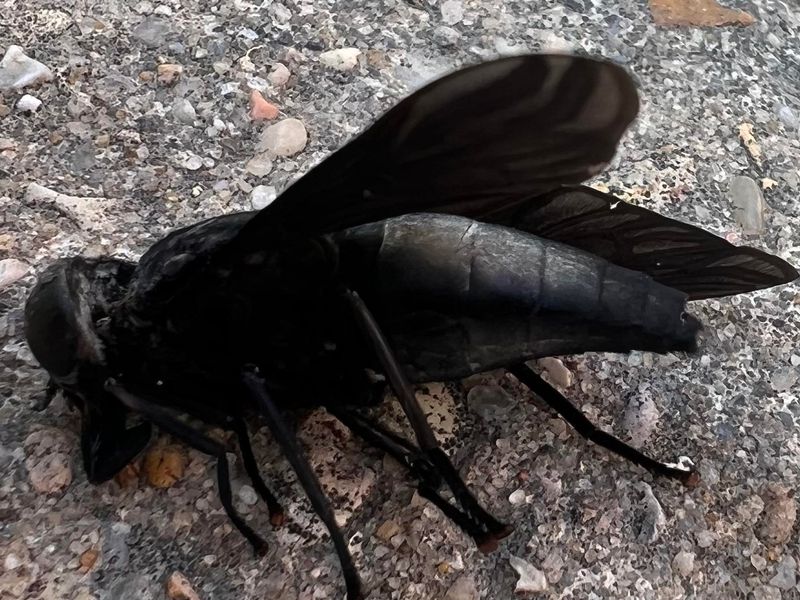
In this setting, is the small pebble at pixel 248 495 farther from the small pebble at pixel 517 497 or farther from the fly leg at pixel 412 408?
the small pebble at pixel 517 497

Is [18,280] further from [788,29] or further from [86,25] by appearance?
[788,29]

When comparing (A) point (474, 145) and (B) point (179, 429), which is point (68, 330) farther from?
(A) point (474, 145)

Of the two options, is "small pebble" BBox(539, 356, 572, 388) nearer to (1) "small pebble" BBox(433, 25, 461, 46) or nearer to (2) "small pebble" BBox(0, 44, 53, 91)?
(1) "small pebble" BBox(433, 25, 461, 46)

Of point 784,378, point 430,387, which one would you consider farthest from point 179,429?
point 784,378

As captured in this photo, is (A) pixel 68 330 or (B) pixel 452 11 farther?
(B) pixel 452 11

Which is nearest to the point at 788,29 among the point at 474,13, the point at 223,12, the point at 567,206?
the point at 474,13

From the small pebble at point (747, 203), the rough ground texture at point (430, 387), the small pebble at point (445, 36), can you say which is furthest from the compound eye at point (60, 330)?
the small pebble at point (747, 203)
